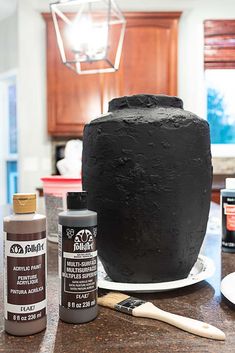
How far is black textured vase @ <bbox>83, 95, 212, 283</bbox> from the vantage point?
25.4 inches

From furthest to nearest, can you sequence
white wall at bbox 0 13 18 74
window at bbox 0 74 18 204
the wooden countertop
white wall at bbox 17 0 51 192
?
window at bbox 0 74 18 204, white wall at bbox 0 13 18 74, white wall at bbox 17 0 51 192, the wooden countertop

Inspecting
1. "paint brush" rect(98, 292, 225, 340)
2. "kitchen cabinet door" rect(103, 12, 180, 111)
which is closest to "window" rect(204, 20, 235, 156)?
"kitchen cabinet door" rect(103, 12, 180, 111)

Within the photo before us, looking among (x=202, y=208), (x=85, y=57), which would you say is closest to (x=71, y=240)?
(x=202, y=208)

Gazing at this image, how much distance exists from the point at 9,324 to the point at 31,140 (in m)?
3.37

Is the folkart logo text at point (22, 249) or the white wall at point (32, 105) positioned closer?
the folkart logo text at point (22, 249)

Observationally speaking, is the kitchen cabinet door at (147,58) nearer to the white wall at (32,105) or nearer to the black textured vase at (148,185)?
the white wall at (32,105)

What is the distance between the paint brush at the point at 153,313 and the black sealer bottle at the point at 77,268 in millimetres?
62

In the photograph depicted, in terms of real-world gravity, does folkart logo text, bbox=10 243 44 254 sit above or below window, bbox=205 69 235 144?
below

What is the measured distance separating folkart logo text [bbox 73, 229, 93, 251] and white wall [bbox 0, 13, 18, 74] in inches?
143

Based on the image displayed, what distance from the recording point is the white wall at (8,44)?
3.86 metres

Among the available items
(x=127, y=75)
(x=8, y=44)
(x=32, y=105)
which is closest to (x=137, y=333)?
(x=127, y=75)

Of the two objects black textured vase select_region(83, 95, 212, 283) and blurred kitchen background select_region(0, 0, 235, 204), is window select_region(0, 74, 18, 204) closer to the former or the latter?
blurred kitchen background select_region(0, 0, 235, 204)

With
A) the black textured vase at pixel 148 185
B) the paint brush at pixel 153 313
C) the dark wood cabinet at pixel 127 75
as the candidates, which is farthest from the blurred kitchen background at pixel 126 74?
the paint brush at pixel 153 313

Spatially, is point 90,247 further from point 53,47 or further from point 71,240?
point 53,47
